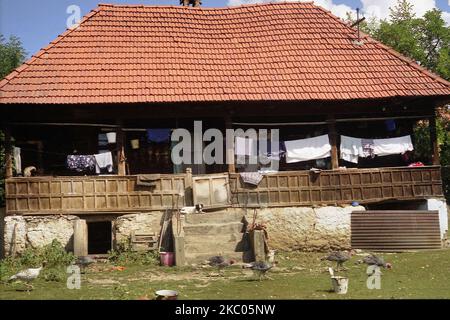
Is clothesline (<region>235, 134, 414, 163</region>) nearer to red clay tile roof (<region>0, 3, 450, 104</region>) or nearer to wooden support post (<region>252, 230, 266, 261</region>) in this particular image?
red clay tile roof (<region>0, 3, 450, 104</region>)

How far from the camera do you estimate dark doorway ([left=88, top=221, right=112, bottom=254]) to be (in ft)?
54.4

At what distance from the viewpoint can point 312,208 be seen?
48.2 feet

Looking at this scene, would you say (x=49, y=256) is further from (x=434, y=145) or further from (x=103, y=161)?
(x=434, y=145)

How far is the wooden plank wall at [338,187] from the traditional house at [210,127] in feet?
0.11

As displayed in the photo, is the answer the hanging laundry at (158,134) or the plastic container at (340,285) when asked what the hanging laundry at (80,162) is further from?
the plastic container at (340,285)

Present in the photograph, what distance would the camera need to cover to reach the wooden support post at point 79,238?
43.9ft

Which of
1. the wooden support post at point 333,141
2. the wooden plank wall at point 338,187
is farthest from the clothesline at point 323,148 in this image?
the wooden plank wall at point 338,187

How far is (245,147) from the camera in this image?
49.3 feet

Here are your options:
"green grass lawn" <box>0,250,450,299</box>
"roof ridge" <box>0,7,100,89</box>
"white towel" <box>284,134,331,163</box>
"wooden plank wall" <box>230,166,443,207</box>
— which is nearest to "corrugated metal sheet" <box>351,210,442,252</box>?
"wooden plank wall" <box>230,166,443,207</box>

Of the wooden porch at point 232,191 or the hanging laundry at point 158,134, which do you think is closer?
the wooden porch at point 232,191

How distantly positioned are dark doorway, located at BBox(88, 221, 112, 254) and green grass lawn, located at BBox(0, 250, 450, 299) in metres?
3.82

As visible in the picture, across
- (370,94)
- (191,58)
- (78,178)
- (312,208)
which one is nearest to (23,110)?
(78,178)

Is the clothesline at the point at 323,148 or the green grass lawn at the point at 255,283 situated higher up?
the clothesline at the point at 323,148
